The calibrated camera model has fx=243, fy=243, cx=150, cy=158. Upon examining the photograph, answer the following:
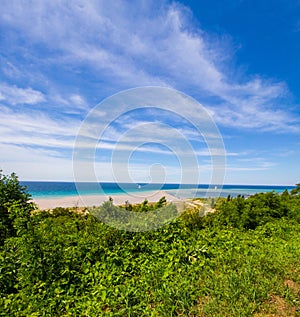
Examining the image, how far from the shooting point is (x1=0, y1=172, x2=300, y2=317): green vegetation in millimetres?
2945

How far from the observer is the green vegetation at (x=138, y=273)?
9.66 ft

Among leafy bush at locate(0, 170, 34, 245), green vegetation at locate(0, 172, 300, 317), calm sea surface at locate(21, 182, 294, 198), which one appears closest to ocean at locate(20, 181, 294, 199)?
calm sea surface at locate(21, 182, 294, 198)

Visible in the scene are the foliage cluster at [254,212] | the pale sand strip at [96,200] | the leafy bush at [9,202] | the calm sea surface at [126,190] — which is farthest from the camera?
the foliage cluster at [254,212]

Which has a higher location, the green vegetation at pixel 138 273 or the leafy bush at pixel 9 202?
the leafy bush at pixel 9 202

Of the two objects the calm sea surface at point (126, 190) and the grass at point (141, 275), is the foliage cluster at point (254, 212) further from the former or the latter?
the grass at point (141, 275)

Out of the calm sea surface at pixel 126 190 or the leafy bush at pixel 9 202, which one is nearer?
the leafy bush at pixel 9 202

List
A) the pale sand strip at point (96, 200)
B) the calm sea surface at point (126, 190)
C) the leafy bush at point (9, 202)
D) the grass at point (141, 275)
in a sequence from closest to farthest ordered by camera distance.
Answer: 1. the grass at point (141, 275)
2. the leafy bush at point (9, 202)
3. the calm sea surface at point (126, 190)
4. the pale sand strip at point (96, 200)

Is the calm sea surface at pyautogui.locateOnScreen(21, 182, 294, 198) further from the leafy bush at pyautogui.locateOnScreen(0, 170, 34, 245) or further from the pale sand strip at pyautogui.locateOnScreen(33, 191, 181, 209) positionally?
the leafy bush at pyautogui.locateOnScreen(0, 170, 34, 245)

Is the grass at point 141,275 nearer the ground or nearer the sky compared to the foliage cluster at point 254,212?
nearer the ground

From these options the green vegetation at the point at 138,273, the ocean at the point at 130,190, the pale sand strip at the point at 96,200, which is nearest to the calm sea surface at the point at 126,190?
the ocean at the point at 130,190

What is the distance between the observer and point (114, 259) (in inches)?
155

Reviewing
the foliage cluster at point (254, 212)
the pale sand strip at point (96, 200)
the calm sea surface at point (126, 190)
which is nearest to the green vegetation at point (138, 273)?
the calm sea surface at point (126, 190)

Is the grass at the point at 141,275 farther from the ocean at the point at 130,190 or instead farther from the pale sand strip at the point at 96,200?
the pale sand strip at the point at 96,200

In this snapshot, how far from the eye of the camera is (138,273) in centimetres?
384
